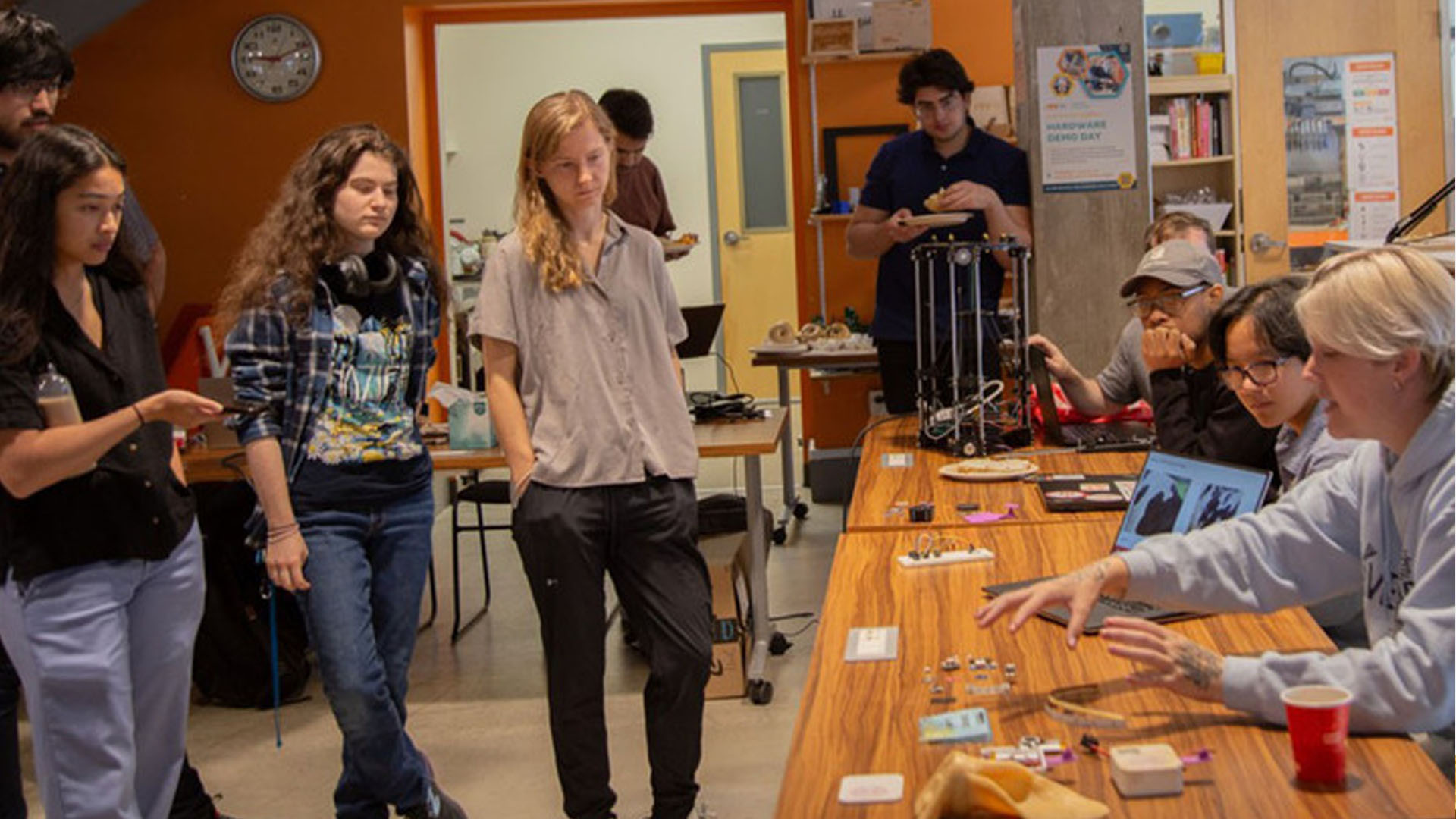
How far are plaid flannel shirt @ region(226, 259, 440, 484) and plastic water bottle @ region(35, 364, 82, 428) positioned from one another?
424mm

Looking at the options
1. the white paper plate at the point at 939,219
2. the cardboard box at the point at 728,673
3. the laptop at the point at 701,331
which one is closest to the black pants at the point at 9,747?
the cardboard box at the point at 728,673

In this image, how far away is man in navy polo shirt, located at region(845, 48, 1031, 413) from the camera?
4926 mm

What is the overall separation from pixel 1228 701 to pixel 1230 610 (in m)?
0.37

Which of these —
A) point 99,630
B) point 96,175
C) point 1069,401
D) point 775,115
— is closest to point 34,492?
point 99,630

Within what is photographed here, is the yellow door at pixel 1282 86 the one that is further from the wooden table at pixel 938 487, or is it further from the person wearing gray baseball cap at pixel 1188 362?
the person wearing gray baseball cap at pixel 1188 362

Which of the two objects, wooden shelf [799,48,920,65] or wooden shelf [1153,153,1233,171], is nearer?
wooden shelf [799,48,920,65]

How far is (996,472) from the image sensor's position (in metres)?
3.81

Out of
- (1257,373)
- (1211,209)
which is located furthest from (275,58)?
(1257,373)

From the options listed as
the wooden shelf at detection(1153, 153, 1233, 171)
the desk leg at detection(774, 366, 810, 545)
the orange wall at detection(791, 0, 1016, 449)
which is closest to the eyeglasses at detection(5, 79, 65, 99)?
the desk leg at detection(774, 366, 810, 545)

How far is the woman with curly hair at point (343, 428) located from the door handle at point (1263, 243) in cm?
618

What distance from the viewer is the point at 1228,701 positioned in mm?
1989

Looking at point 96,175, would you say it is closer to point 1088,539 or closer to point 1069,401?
→ point 1088,539

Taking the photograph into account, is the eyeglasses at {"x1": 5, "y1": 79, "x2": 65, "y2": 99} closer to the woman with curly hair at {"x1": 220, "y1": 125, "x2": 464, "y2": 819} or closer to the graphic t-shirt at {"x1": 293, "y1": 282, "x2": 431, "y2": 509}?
the woman with curly hair at {"x1": 220, "y1": 125, "x2": 464, "y2": 819}

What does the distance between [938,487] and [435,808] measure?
135 cm
